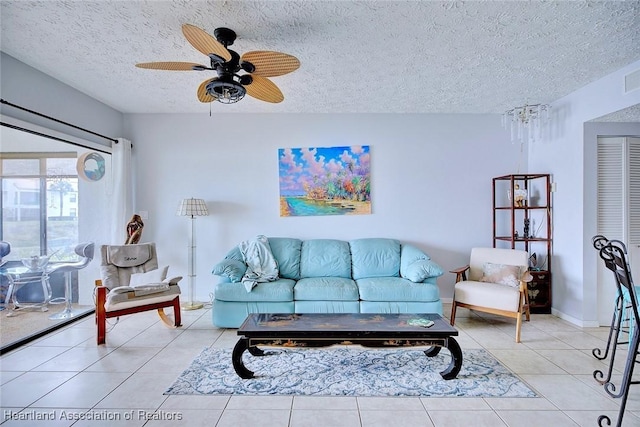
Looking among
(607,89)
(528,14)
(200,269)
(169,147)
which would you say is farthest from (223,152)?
(607,89)

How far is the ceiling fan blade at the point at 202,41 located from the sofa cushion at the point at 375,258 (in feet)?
8.63

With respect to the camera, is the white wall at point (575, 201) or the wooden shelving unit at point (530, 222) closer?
the white wall at point (575, 201)

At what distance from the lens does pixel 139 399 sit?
2008 mm

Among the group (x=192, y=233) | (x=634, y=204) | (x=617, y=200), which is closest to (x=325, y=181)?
(x=192, y=233)

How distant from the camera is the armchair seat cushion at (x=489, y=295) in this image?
3.00m

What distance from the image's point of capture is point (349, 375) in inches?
90.5

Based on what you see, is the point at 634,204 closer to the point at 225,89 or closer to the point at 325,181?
the point at 325,181

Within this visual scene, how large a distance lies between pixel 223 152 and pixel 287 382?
3118 mm

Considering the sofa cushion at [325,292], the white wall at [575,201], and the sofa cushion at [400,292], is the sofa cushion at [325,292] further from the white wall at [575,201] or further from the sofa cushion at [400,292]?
the white wall at [575,201]

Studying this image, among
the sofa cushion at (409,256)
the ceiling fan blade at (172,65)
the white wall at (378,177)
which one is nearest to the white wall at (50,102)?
the white wall at (378,177)

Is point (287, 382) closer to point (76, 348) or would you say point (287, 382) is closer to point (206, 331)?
point (206, 331)


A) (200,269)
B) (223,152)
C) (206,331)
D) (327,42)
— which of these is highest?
(327,42)

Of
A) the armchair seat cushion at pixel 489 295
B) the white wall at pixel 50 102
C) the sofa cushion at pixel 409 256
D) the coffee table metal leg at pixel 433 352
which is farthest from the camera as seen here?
the sofa cushion at pixel 409 256

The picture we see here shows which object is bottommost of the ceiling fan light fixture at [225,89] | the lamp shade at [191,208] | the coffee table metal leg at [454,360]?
the coffee table metal leg at [454,360]
